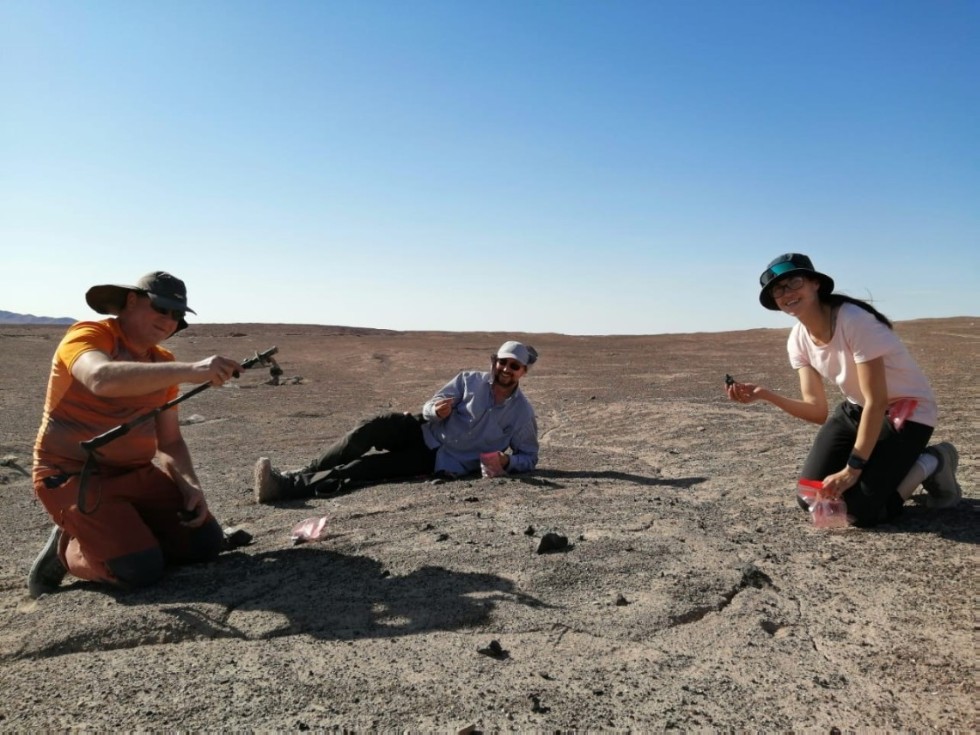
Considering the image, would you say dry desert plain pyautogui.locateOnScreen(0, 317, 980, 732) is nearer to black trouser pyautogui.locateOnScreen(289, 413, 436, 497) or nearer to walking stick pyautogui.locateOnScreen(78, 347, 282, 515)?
black trouser pyautogui.locateOnScreen(289, 413, 436, 497)

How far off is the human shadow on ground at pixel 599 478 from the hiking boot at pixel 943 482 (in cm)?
135

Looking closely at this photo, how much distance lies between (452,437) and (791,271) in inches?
95.9

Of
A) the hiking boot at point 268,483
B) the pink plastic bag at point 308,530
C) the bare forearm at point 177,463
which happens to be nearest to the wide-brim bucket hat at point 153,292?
the bare forearm at point 177,463

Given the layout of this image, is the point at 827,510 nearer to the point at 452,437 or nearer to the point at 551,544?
the point at 551,544

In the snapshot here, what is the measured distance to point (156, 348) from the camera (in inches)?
137

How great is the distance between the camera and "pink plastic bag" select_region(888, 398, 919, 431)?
3590 mm

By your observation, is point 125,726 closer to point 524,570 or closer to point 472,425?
point 524,570

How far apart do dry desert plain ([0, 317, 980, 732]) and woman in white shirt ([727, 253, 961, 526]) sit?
0.17 meters

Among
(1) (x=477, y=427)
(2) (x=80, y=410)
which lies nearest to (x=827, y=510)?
(1) (x=477, y=427)

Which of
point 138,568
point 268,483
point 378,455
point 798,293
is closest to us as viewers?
point 138,568

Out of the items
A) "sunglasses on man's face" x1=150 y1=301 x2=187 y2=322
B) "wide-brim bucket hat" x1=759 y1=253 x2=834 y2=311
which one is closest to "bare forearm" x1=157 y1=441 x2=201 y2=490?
"sunglasses on man's face" x1=150 y1=301 x2=187 y2=322

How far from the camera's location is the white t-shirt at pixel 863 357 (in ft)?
11.2

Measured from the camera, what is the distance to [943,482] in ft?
12.1

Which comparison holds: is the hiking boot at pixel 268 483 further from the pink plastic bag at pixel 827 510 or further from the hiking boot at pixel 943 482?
the hiking boot at pixel 943 482
